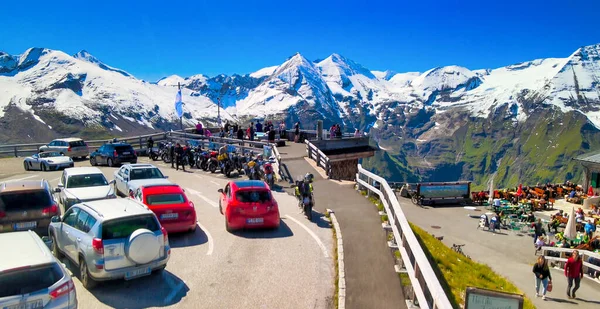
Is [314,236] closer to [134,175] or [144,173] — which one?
[144,173]

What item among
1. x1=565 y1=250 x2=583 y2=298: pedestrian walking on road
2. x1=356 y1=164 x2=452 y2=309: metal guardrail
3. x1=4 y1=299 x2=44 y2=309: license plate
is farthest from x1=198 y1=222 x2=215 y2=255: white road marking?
x1=565 y1=250 x2=583 y2=298: pedestrian walking on road

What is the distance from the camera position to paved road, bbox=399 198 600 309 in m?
16.1

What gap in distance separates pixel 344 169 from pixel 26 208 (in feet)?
71.3

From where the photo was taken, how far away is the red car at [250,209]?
536 inches

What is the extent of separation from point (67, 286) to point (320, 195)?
13.6 meters

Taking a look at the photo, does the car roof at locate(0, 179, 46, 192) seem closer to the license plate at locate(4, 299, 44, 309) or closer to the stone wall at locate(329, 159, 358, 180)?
the license plate at locate(4, 299, 44, 309)

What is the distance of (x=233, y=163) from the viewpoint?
86.2ft

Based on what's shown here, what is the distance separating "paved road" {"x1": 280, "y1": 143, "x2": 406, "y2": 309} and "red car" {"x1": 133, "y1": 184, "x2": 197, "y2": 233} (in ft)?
14.9

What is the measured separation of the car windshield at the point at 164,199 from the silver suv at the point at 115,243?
3251 mm

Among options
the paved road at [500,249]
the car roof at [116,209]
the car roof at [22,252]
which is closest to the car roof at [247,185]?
the car roof at [116,209]

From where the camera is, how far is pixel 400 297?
27.6ft

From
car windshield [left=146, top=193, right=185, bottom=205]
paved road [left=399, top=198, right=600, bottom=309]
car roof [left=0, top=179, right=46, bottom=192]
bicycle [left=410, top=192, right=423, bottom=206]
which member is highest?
car roof [left=0, top=179, right=46, bottom=192]

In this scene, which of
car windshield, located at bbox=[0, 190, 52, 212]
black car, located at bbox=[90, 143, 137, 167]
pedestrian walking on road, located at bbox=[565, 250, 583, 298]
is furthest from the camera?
black car, located at bbox=[90, 143, 137, 167]

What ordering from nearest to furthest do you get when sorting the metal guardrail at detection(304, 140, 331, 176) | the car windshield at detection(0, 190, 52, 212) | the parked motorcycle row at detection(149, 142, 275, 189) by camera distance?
the car windshield at detection(0, 190, 52, 212) → the parked motorcycle row at detection(149, 142, 275, 189) → the metal guardrail at detection(304, 140, 331, 176)
